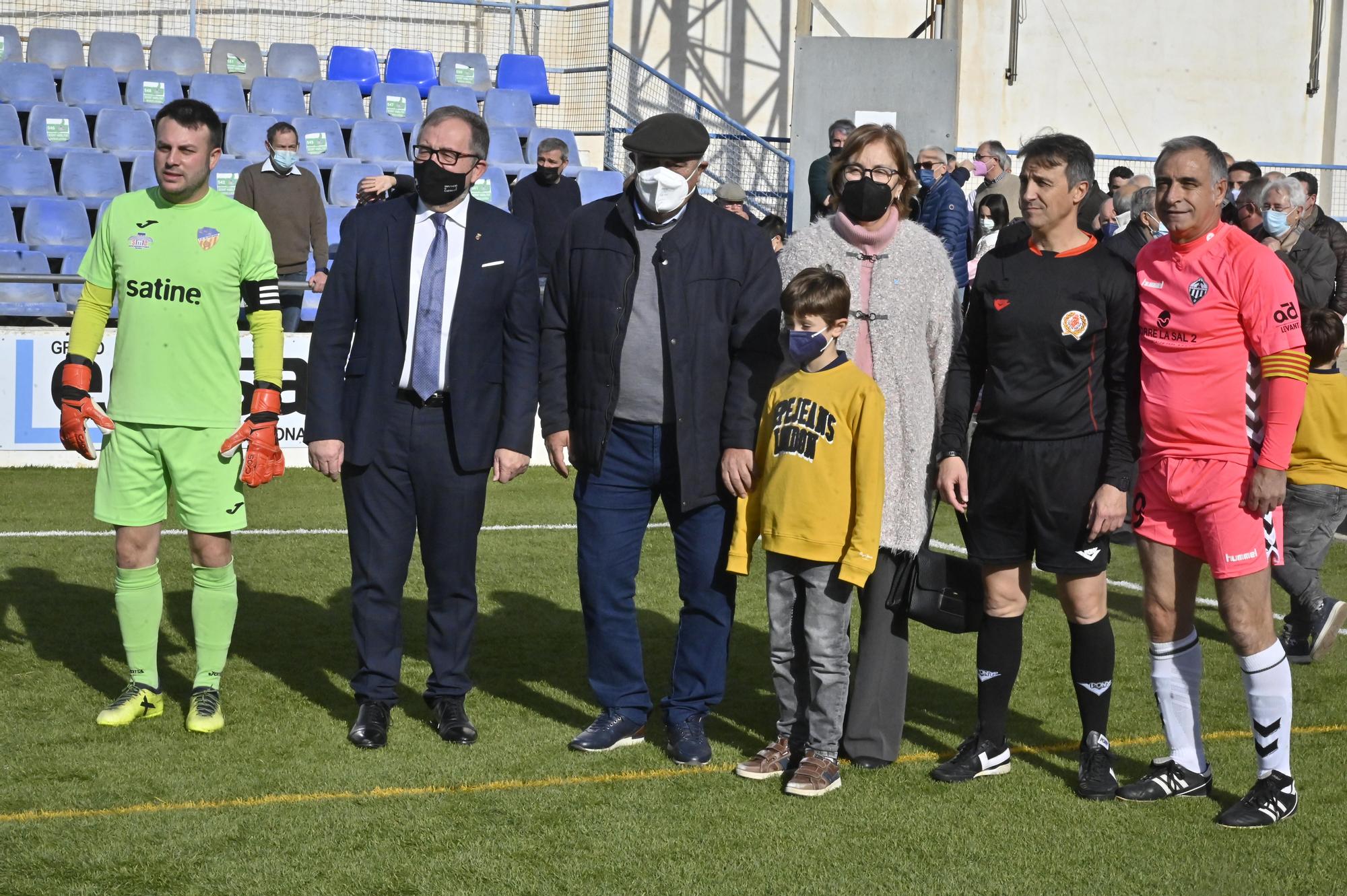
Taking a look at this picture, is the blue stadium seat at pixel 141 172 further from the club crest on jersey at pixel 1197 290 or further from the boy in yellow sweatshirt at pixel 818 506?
the club crest on jersey at pixel 1197 290

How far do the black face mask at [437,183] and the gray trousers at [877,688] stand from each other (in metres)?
1.85

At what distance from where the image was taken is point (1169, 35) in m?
19.9

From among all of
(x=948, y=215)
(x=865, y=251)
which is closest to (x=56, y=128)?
(x=948, y=215)

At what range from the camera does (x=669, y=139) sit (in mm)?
4566

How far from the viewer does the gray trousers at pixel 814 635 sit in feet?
14.7

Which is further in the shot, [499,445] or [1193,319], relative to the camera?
[499,445]

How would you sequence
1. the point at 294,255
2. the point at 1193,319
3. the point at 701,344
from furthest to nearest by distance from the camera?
1. the point at 294,255
2. the point at 701,344
3. the point at 1193,319

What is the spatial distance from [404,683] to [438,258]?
5.98 feet

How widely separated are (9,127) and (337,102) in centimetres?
318

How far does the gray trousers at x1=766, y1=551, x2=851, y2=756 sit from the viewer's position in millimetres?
4480

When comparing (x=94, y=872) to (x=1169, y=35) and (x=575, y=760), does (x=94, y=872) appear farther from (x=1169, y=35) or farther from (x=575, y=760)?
(x=1169, y=35)

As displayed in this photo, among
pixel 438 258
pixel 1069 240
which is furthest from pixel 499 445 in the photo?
pixel 1069 240

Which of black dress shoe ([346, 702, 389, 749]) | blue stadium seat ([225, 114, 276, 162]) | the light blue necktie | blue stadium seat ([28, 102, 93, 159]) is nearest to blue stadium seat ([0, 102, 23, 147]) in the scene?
blue stadium seat ([28, 102, 93, 159])

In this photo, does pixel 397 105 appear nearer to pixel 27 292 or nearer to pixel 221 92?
pixel 221 92
